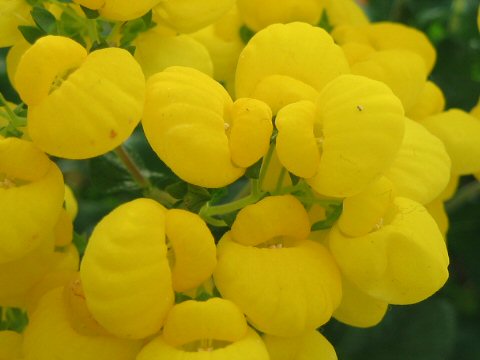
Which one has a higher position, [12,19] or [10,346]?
[12,19]

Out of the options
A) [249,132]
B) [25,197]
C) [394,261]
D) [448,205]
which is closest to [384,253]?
[394,261]

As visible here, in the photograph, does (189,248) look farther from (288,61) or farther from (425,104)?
(425,104)

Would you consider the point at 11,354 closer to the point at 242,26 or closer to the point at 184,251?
the point at 184,251

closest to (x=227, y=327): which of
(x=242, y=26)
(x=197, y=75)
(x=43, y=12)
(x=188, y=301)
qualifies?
(x=188, y=301)

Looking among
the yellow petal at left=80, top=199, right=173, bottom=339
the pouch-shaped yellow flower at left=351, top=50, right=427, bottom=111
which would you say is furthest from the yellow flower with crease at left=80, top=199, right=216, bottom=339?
the pouch-shaped yellow flower at left=351, top=50, right=427, bottom=111

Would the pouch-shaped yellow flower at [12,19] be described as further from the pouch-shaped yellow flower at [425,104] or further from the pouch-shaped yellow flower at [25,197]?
the pouch-shaped yellow flower at [425,104]

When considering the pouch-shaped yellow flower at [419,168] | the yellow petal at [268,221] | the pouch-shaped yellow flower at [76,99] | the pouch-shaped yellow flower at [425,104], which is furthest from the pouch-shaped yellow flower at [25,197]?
the pouch-shaped yellow flower at [425,104]

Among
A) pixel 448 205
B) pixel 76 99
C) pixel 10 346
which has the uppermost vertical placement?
pixel 76 99
